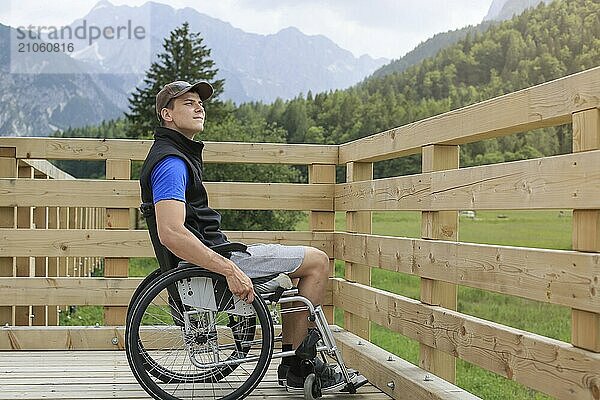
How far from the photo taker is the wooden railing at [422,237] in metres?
2.29

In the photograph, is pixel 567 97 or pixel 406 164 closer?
pixel 567 97

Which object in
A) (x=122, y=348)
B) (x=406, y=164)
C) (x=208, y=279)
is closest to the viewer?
(x=208, y=279)

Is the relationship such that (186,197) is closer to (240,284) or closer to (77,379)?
(240,284)

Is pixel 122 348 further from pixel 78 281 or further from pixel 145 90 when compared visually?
pixel 145 90

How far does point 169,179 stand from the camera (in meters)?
3.11

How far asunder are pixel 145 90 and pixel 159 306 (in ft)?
107

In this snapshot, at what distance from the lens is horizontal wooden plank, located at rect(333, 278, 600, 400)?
2260 millimetres

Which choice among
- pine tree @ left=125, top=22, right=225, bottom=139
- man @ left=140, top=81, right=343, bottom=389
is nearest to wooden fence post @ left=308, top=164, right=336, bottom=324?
man @ left=140, top=81, right=343, bottom=389

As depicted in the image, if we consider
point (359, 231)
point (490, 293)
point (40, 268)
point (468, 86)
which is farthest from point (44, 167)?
point (468, 86)

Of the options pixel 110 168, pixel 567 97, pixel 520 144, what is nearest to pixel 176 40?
pixel 520 144

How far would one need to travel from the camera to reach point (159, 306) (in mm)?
3191

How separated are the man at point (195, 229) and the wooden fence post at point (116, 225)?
1.23 m

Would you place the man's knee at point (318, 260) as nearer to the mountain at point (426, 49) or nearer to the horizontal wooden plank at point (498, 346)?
the horizontal wooden plank at point (498, 346)

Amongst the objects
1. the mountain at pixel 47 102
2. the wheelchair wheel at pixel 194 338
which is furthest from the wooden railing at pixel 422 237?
the mountain at pixel 47 102
